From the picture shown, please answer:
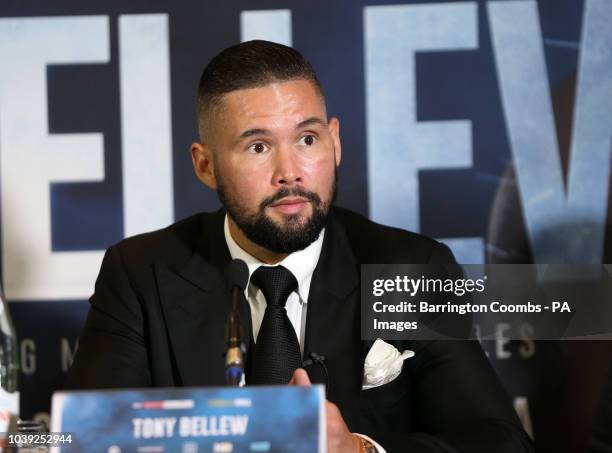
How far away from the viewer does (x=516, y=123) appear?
9.75ft

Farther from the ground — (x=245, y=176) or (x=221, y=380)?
(x=245, y=176)

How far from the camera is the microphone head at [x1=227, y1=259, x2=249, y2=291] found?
62.5 inches

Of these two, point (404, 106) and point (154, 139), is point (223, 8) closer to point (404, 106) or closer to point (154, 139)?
point (154, 139)

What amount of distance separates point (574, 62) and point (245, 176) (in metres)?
1.38

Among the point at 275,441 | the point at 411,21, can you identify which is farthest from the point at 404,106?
the point at 275,441

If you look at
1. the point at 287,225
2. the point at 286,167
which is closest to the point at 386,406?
the point at 287,225

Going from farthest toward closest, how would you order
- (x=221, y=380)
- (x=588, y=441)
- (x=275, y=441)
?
(x=588, y=441)
(x=221, y=380)
(x=275, y=441)

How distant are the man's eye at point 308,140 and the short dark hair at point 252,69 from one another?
14 centimetres

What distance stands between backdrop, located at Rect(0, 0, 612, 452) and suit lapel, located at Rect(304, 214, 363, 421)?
812mm

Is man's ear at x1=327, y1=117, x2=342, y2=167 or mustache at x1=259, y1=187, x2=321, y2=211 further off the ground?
man's ear at x1=327, y1=117, x2=342, y2=167

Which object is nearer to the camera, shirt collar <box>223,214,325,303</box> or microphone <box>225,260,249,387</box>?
microphone <box>225,260,249,387</box>

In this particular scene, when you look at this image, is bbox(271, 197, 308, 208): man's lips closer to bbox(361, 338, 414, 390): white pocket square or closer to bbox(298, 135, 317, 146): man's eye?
bbox(298, 135, 317, 146): man's eye

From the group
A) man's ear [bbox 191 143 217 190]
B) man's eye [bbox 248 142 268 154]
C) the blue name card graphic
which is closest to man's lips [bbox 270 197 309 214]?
man's eye [bbox 248 142 268 154]

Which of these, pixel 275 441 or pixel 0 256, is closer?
pixel 275 441
